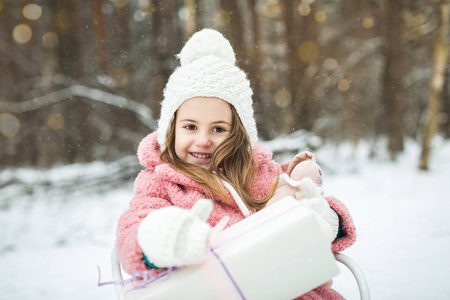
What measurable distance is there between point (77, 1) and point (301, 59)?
330cm

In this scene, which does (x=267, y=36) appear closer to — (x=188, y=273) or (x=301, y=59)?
(x=301, y=59)

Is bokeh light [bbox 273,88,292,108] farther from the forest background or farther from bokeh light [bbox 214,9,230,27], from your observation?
bokeh light [bbox 214,9,230,27]

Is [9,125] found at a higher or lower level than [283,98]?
higher

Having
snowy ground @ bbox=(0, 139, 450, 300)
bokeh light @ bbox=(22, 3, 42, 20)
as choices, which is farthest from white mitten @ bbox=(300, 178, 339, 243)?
bokeh light @ bbox=(22, 3, 42, 20)

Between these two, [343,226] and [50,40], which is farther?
[50,40]

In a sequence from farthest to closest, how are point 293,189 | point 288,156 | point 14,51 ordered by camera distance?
1. point 14,51
2. point 288,156
3. point 293,189

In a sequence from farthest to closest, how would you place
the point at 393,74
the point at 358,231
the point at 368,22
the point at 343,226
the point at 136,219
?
1. the point at 368,22
2. the point at 393,74
3. the point at 358,231
4. the point at 343,226
5. the point at 136,219

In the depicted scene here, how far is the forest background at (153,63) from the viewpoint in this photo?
4754 millimetres

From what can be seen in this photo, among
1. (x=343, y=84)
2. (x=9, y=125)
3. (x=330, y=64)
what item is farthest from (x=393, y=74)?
(x=9, y=125)

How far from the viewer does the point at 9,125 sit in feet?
17.7

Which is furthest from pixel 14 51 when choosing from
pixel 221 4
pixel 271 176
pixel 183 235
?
pixel 183 235

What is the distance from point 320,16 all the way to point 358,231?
13.4ft

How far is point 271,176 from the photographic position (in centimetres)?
143

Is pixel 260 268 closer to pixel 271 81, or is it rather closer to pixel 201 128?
pixel 201 128
